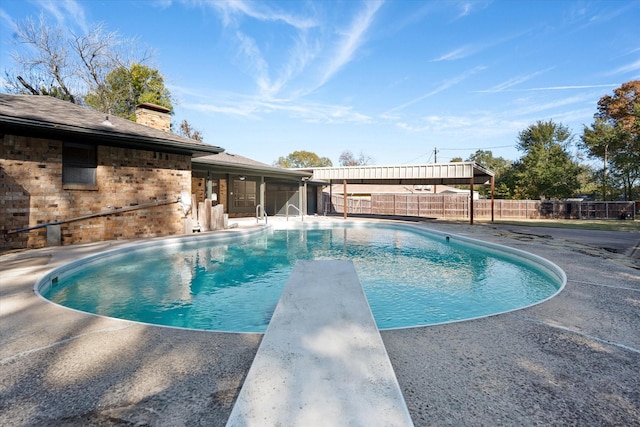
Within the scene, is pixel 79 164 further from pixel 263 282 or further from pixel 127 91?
pixel 127 91

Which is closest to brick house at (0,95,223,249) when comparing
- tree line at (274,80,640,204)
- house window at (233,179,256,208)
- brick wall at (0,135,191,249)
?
brick wall at (0,135,191,249)

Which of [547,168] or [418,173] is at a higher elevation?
[547,168]

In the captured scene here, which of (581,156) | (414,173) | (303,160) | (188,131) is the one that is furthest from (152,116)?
(303,160)

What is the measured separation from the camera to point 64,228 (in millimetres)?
8312

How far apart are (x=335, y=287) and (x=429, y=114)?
26.8m

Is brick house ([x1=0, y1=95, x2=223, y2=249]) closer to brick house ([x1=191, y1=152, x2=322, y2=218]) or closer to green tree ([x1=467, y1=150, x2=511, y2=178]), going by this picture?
brick house ([x1=191, y1=152, x2=322, y2=218])

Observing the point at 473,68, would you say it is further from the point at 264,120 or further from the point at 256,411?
the point at 256,411

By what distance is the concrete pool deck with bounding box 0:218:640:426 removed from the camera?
6.01 ft

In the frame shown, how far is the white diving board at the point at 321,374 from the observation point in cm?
162

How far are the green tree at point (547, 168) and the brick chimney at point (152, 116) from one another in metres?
29.7

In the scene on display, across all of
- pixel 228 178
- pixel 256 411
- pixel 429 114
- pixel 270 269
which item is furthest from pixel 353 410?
pixel 429 114

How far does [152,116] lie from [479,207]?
2245cm

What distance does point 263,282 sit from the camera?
6.20 meters

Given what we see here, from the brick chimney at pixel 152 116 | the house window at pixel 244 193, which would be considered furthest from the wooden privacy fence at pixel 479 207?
the brick chimney at pixel 152 116
